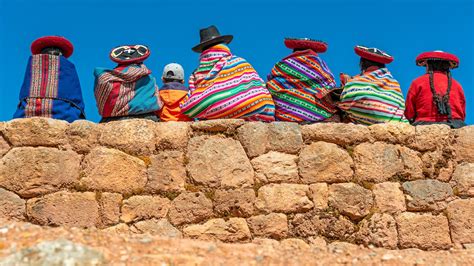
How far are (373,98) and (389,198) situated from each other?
1141 millimetres

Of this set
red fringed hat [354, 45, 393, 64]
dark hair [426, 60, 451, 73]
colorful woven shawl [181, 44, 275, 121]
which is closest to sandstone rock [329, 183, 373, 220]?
colorful woven shawl [181, 44, 275, 121]

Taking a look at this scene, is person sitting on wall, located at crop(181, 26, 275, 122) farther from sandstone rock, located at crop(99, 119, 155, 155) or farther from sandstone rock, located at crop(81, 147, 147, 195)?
sandstone rock, located at crop(81, 147, 147, 195)

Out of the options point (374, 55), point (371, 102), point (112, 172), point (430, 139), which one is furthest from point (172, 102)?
point (430, 139)

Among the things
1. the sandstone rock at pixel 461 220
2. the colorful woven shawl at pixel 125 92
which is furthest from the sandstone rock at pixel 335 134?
the colorful woven shawl at pixel 125 92

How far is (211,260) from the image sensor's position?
197 inches

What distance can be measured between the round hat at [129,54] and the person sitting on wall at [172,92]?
455mm

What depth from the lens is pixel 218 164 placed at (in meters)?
5.89

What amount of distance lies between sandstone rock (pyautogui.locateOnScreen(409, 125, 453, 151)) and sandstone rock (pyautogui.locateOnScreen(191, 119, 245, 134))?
1679 millimetres

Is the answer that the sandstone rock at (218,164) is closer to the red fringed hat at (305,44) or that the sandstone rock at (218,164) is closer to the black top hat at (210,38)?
the black top hat at (210,38)

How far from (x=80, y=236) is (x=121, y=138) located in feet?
3.54

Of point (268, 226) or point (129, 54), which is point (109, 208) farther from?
point (129, 54)

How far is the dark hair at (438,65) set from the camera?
6.89 metres

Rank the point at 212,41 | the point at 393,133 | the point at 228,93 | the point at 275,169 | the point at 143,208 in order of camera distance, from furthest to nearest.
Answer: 1. the point at 212,41
2. the point at 228,93
3. the point at 393,133
4. the point at 275,169
5. the point at 143,208

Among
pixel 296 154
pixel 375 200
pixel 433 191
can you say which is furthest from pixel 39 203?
pixel 433 191
